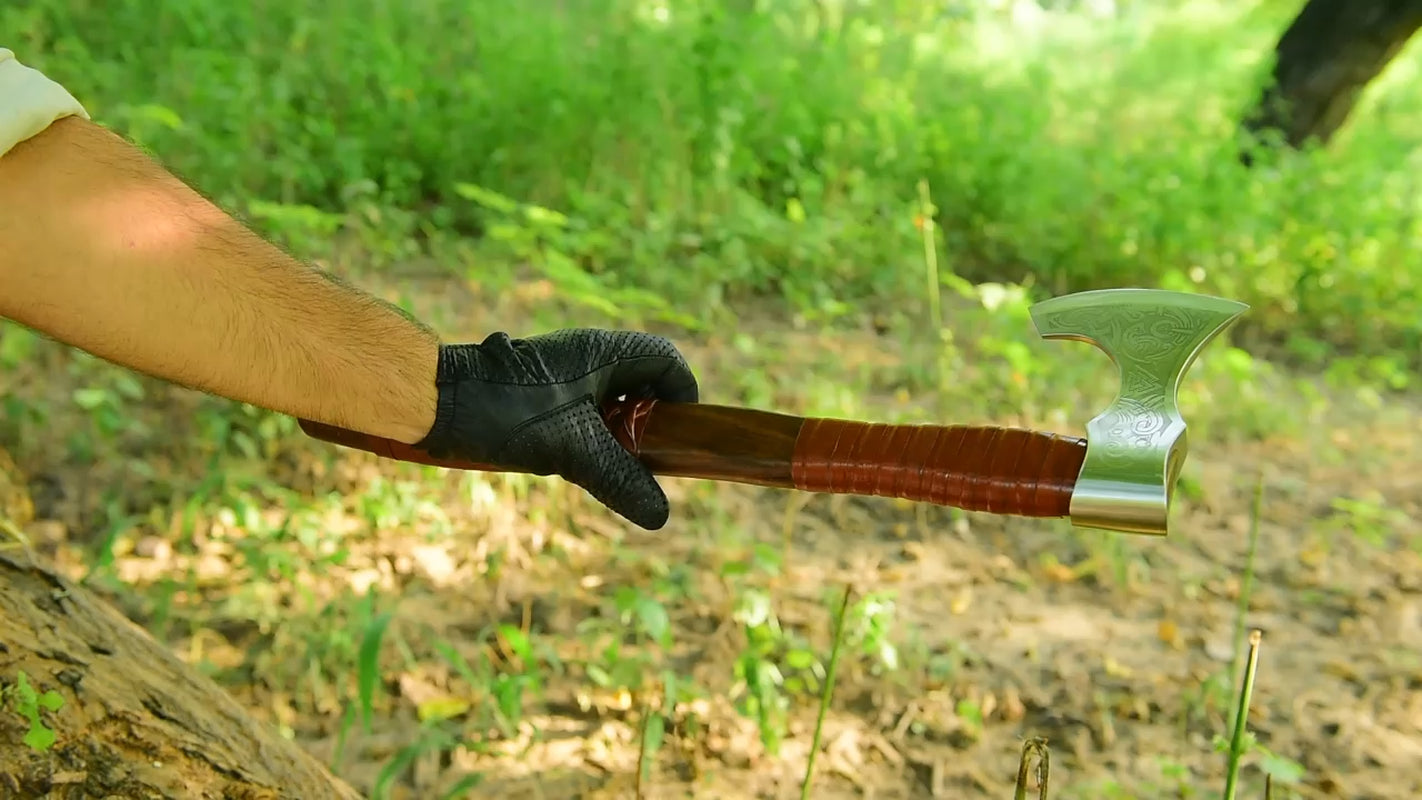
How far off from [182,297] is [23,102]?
0.73 feet

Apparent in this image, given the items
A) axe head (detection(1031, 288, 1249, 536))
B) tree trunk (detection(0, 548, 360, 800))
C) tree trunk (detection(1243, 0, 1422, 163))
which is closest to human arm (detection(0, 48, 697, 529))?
tree trunk (detection(0, 548, 360, 800))

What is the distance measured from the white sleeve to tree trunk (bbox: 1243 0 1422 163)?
5481 mm

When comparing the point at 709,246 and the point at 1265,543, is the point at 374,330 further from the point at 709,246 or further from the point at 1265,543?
the point at 709,246

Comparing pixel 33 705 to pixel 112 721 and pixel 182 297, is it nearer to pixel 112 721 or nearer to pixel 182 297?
pixel 112 721

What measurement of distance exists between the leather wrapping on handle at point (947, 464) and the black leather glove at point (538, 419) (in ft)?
0.72

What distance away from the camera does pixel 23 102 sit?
3.44ft

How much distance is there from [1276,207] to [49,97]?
474 cm

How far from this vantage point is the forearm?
109cm

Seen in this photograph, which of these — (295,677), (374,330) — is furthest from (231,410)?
(374,330)

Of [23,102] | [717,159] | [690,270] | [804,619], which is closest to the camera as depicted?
[23,102]

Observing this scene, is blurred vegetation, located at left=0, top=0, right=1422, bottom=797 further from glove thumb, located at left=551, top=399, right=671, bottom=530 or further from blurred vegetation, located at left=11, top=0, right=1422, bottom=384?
glove thumb, located at left=551, top=399, right=671, bottom=530

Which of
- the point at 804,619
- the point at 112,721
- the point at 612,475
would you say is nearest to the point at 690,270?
the point at 804,619

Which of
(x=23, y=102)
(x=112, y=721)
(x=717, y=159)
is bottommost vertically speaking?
(x=112, y=721)

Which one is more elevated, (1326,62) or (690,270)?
(1326,62)
